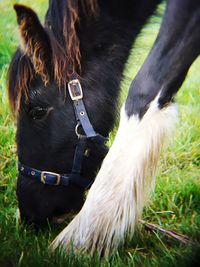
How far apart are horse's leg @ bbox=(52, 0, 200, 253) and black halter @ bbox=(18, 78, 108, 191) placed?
15.5 inches

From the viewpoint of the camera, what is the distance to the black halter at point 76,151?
3023 millimetres

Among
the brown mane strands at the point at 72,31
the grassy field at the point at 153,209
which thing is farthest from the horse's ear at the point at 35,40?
the grassy field at the point at 153,209

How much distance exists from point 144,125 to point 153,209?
0.97m

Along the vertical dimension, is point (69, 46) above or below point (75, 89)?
above

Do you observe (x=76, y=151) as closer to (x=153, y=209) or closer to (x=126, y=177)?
(x=126, y=177)

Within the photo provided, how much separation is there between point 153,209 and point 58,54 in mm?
1142

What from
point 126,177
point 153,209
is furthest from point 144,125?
point 153,209

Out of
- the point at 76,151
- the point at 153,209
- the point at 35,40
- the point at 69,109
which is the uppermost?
the point at 35,40

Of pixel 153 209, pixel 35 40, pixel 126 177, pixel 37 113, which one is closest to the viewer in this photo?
pixel 126 177

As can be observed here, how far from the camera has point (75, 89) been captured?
303cm

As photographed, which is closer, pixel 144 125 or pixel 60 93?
pixel 144 125

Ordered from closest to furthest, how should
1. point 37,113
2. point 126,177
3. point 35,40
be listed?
1. point 126,177
2. point 35,40
3. point 37,113

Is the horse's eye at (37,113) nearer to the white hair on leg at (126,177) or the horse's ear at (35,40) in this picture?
the horse's ear at (35,40)

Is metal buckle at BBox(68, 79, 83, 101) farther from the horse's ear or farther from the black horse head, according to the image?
the horse's ear
